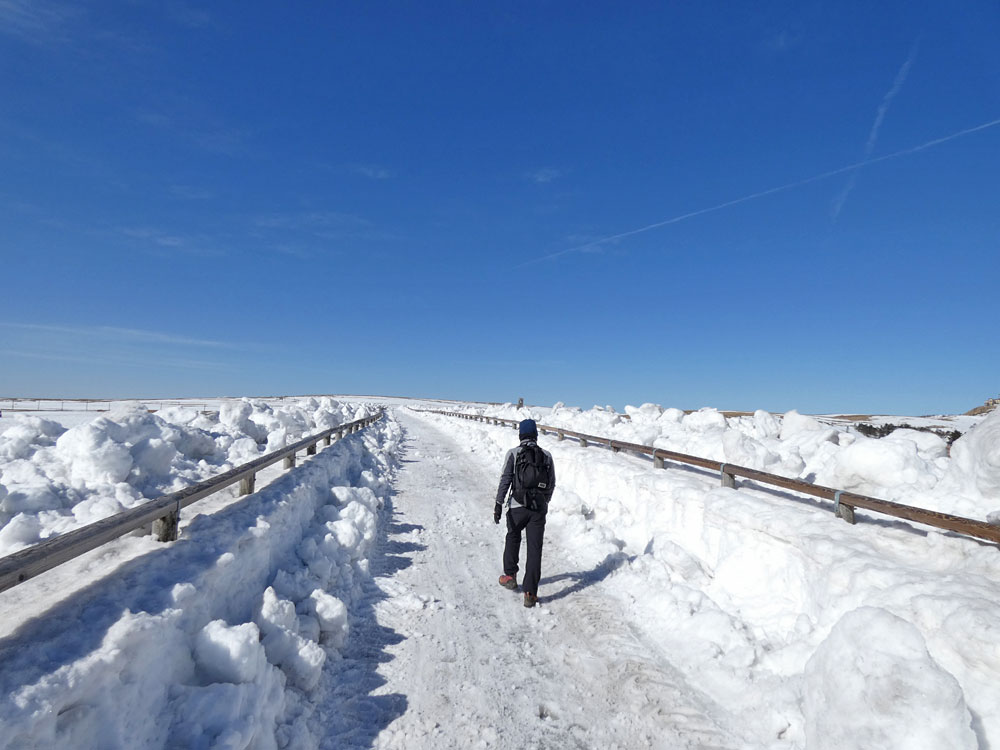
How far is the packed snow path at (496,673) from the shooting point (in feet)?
12.3

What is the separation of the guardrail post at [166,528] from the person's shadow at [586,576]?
397 centimetres

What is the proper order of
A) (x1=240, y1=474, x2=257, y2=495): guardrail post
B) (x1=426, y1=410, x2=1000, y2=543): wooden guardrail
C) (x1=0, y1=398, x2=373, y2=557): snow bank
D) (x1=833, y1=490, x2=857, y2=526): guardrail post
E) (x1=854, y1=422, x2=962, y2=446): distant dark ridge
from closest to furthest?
(x1=426, y1=410, x2=1000, y2=543): wooden guardrail, (x1=833, y1=490, x2=857, y2=526): guardrail post, (x1=0, y1=398, x2=373, y2=557): snow bank, (x1=240, y1=474, x2=257, y2=495): guardrail post, (x1=854, y1=422, x2=962, y2=446): distant dark ridge

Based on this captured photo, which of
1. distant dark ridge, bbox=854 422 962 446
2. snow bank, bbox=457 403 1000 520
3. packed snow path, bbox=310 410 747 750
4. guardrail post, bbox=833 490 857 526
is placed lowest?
packed snow path, bbox=310 410 747 750

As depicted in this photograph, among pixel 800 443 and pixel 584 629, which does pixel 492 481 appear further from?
pixel 584 629

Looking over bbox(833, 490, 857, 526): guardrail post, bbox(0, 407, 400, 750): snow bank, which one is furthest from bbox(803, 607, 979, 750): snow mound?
bbox(0, 407, 400, 750): snow bank

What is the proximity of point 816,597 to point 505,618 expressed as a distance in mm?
3031

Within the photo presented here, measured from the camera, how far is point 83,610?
10.1 ft

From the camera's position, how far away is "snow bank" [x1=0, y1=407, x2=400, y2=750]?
8.13 ft

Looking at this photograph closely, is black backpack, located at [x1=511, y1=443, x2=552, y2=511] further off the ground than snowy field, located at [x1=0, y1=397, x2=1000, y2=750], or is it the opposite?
black backpack, located at [x1=511, y1=443, x2=552, y2=511]

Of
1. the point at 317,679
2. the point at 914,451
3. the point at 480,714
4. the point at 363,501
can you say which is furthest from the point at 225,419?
the point at 914,451

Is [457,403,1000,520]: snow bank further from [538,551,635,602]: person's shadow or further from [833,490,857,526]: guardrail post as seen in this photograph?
[538,551,635,602]: person's shadow

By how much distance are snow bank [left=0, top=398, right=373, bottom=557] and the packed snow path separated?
10.9ft

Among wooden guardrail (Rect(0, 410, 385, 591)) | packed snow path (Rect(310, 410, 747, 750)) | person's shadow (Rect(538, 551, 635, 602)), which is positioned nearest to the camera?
wooden guardrail (Rect(0, 410, 385, 591))

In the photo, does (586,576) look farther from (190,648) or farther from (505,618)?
(190,648)
